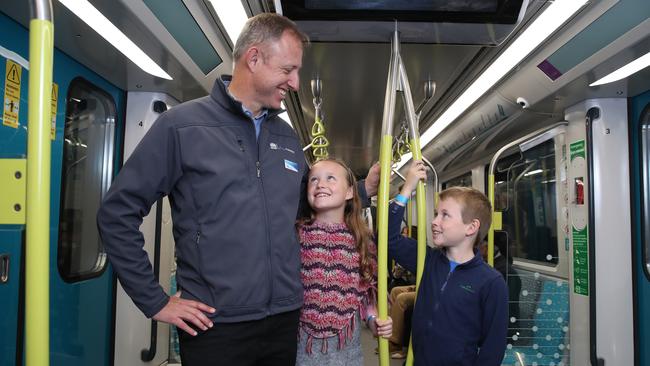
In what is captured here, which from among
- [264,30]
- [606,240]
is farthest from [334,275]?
[606,240]

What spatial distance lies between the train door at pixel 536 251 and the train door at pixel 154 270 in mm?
2655

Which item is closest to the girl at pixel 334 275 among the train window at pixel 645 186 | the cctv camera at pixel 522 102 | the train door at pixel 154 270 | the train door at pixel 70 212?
the train door at pixel 70 212

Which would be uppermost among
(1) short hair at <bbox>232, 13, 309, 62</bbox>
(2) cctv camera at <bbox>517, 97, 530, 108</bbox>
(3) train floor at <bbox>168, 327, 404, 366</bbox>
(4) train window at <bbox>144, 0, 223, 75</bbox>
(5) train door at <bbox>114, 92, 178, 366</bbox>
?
(4) train window at <bbox>144, 0, 223, 75</bbox>

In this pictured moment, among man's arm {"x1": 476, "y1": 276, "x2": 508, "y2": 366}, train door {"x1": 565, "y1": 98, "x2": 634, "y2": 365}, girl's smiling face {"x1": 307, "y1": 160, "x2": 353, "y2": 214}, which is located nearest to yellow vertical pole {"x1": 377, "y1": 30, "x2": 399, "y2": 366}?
girl's smiling face {"x1": 307, "y1": 160, "x2": 353, "y2": 214}

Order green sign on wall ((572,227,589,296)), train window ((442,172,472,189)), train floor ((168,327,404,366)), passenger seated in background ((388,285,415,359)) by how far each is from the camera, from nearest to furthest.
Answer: green sign on wall ((572,227,589,296))
train floor ((168,327,404,366))
passenger seated in background ((388,285,415,359))
train window ((442,172,472,189))

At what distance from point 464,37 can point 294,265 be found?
112 centimetres

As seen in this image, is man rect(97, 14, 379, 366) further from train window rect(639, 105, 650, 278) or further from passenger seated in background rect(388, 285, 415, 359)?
passenger seated in background rect(388, 285, 415, 359)

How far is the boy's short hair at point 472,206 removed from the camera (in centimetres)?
226

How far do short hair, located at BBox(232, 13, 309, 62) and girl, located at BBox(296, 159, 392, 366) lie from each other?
599 millimetres

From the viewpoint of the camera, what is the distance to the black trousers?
1.52 m

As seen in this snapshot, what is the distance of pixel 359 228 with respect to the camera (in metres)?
2.03

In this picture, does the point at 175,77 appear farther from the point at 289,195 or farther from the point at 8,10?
the point at 289,195

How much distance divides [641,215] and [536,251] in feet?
6.67

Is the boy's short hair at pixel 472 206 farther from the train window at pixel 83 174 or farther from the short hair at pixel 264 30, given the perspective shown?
the train window at pixel 83 174
